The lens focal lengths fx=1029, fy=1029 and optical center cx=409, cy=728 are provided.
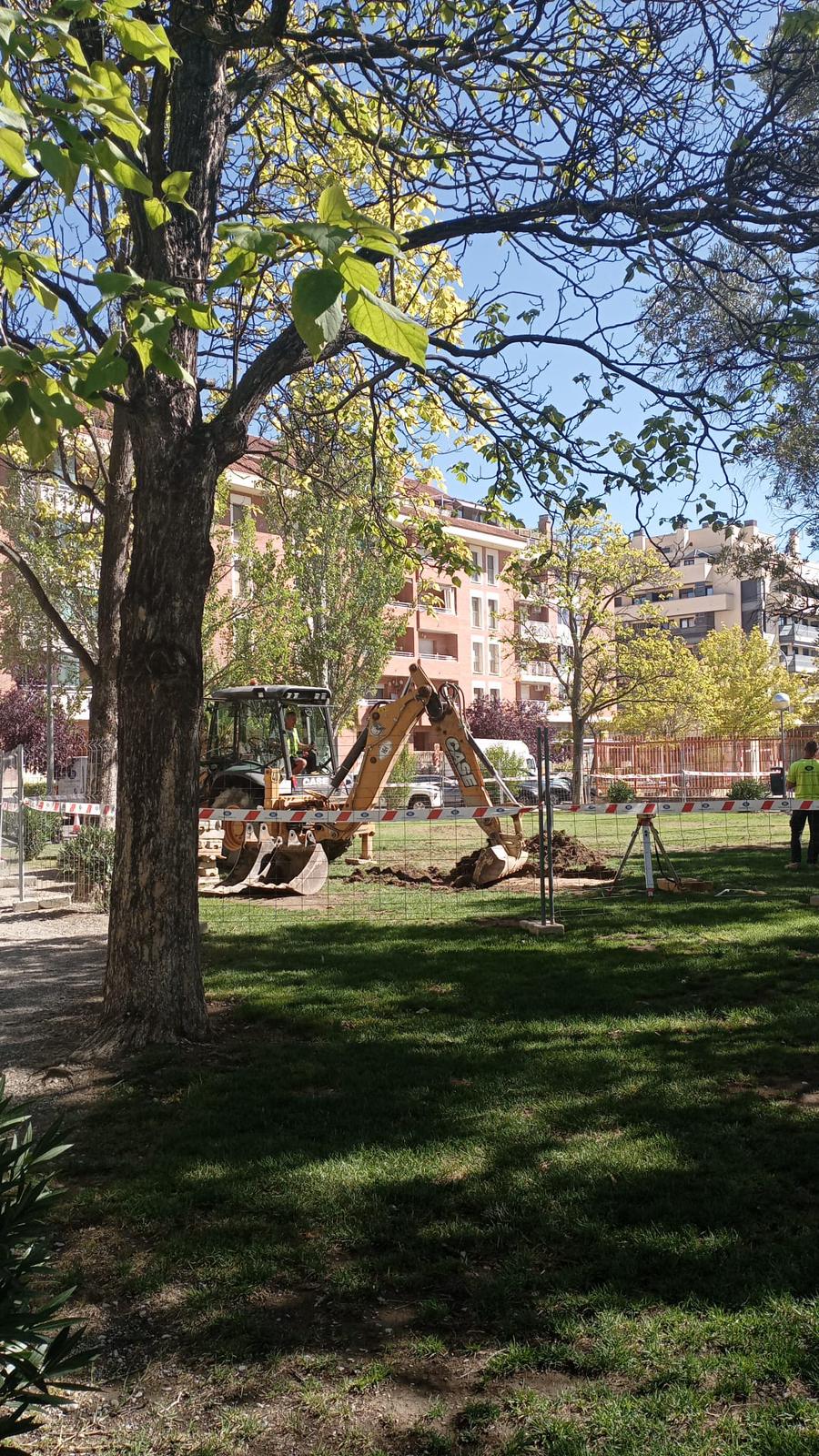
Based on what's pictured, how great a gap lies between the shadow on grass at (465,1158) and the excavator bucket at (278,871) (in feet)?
19.2

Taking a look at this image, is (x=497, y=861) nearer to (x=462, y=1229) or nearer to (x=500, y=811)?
(x=500, y=811)

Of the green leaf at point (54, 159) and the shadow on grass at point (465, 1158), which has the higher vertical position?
the green leaf at point (54, 159)

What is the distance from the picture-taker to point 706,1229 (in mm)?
3797

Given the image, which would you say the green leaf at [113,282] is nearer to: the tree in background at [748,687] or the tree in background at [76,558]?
the tree in background at [76,558]

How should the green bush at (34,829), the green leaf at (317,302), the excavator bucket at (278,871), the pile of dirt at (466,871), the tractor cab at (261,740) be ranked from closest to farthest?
the green leaf at (317,302) < the excavator bucket at (278,871) < the pile of dirt at (466,871) < the green bush at (34,829) < the tractor cab at (261,740)

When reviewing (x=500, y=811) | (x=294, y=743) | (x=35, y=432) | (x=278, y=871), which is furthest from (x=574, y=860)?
(x=35, y=432)

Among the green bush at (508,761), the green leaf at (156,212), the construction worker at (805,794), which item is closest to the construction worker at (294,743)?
the construction worker at (805,794)

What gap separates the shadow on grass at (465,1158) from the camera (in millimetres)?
3420

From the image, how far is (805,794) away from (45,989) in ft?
33.4

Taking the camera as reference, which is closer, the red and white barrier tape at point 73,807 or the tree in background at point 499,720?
the red and white barrier tape at point 73,807

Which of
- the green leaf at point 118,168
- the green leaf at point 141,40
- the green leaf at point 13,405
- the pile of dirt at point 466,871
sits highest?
the green leaf at point 141,40

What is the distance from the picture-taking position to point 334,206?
2215 millimetres

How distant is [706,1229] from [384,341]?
10.9ft

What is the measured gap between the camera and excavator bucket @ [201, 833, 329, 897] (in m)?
13.9
